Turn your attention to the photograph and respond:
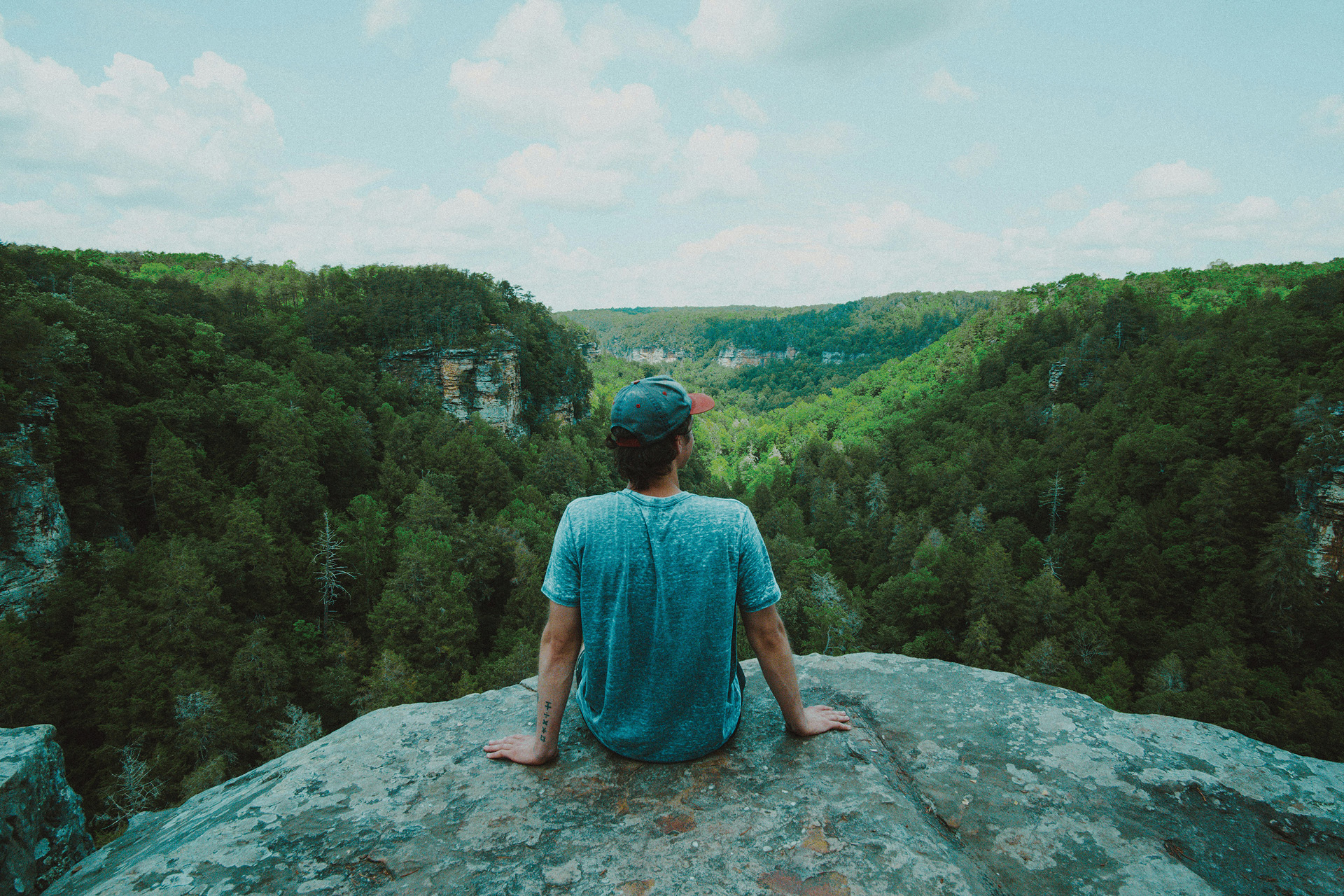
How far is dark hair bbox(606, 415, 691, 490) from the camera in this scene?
→ 2.57m

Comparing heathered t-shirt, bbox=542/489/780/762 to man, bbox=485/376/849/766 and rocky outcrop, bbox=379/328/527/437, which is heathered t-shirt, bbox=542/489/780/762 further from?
rocky outcrop, bbox=379/328/527/437

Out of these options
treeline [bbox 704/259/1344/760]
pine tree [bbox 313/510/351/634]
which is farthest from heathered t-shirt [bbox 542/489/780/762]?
pine tree [bbox 313/510/351/634]

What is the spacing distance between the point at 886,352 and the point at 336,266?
5986 inches

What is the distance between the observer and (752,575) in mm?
2701

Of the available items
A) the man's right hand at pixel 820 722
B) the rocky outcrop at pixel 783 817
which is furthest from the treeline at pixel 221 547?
the man's right hand at pixel 820 722

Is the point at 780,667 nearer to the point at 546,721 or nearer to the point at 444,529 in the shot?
the point at 546,721

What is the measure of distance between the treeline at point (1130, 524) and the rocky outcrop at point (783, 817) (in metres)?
23.9

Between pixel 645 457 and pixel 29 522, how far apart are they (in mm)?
28414

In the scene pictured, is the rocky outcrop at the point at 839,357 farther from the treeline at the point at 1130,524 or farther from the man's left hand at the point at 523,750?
the man's left hand at the point at 523,750

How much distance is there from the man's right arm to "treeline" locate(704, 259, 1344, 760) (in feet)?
81.9

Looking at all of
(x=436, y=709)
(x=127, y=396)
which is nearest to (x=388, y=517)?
(x=127, y=396)

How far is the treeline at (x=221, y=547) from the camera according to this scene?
60.0 ft

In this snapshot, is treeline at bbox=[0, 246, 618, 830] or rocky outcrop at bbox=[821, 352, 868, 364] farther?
rocky outcrop at bbox=[821, 352, 868, 364]

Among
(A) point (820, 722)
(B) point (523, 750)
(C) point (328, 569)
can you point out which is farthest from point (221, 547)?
(A) point (820, 722)
